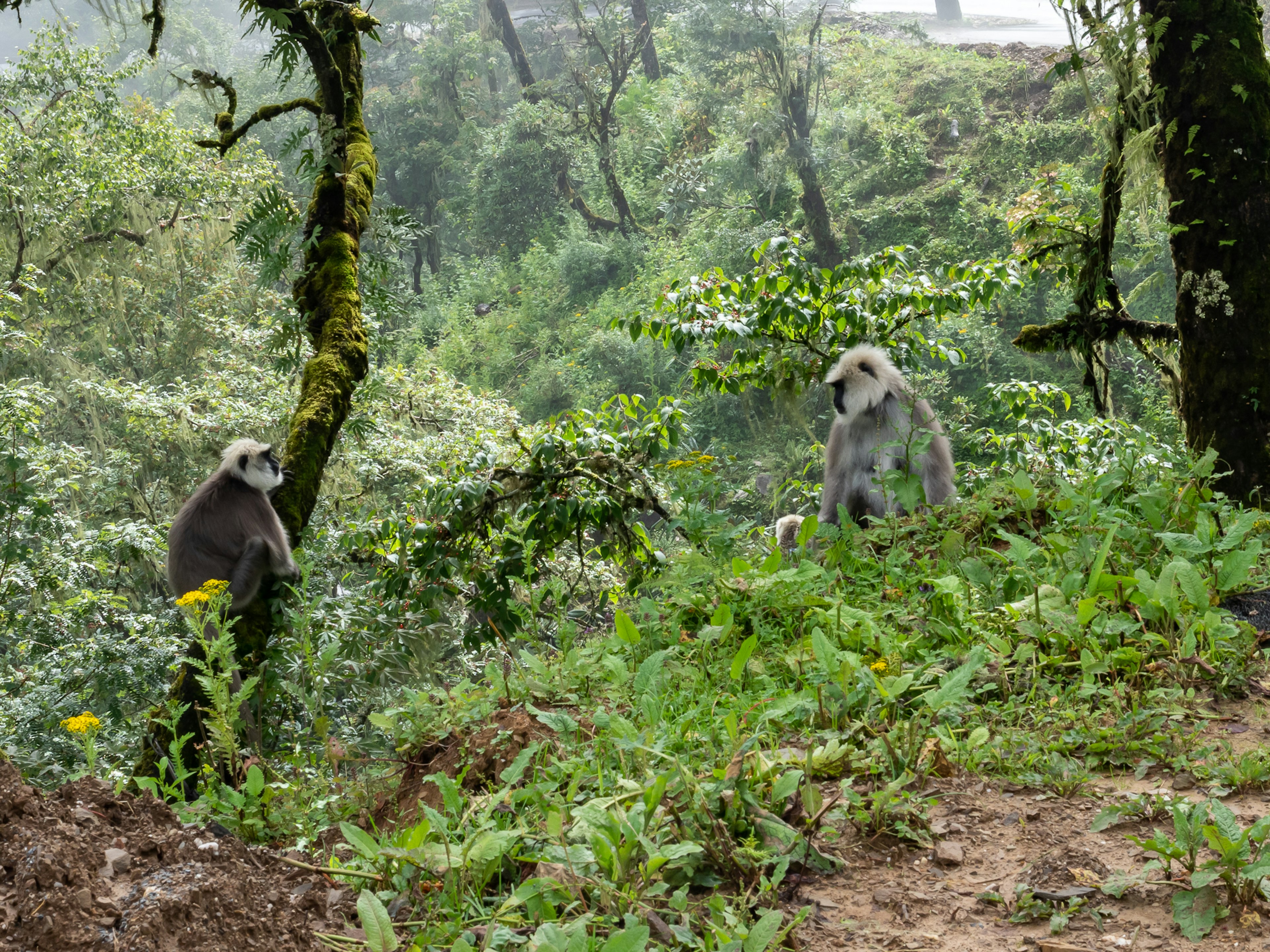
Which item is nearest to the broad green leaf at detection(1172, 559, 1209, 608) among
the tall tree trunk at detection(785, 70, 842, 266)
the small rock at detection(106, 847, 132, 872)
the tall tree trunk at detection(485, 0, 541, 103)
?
the small rock at detection(106, 847, 132, 872)

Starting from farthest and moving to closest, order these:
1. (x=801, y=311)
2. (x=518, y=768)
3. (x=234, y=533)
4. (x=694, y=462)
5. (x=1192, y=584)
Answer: (x=234, y=533), (x=801, y=311), (x=694, y=462), (x=1192, y=584), (x=518, y=768)

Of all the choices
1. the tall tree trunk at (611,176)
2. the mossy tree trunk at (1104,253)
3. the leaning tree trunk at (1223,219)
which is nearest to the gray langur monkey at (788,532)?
the mossy tree trunk at (1104,253)

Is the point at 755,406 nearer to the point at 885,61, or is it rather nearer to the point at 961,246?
the point at 961,246

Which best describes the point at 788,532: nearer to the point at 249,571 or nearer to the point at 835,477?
the point at 835,477

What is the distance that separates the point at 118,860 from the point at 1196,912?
1.74 metres

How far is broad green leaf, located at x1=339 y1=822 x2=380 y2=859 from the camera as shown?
1712 millimetres

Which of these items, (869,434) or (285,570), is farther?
(285,570)

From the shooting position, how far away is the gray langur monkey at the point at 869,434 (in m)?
5.09

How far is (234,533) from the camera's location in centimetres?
578

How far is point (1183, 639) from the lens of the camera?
219 cm

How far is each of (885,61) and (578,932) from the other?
29185 millimetres

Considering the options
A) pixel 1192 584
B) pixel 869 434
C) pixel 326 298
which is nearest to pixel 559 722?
pixel 1192 584

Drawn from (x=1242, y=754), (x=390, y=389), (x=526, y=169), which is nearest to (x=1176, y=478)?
(x=1242, y=754)

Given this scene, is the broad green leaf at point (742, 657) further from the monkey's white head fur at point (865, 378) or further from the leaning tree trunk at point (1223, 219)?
the monkey's white head fur at point (865, 378)
